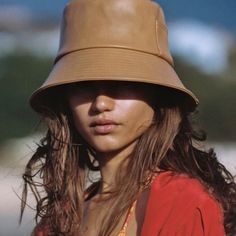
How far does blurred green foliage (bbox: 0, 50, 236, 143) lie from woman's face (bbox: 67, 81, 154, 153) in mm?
1462

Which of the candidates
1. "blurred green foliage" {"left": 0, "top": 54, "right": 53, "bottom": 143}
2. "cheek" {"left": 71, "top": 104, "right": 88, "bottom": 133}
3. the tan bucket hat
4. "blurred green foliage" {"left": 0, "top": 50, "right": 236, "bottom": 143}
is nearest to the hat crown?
the tan bucket hat

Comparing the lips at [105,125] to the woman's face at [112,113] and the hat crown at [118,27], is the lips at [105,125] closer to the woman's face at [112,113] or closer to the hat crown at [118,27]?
the woman's face at [112,113]

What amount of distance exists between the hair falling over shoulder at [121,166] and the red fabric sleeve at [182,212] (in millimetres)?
36

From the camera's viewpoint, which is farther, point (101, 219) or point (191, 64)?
point (191, 64)

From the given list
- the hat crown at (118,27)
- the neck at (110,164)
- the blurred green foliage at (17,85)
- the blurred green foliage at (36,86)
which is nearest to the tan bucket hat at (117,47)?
the hat crown at (118,27)

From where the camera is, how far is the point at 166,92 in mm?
1402

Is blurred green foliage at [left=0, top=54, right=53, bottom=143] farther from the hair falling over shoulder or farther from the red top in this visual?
the red top

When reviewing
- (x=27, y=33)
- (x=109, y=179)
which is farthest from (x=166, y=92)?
(x=27, y=33)

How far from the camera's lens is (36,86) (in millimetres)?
3475

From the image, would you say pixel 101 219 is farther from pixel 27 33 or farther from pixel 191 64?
pixel 27 33

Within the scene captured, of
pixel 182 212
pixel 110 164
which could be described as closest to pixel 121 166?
pixel 110 164

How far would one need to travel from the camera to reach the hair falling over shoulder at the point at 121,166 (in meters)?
1.34

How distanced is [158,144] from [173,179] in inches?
4.1

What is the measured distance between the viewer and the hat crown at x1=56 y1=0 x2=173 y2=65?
1.37 meters
